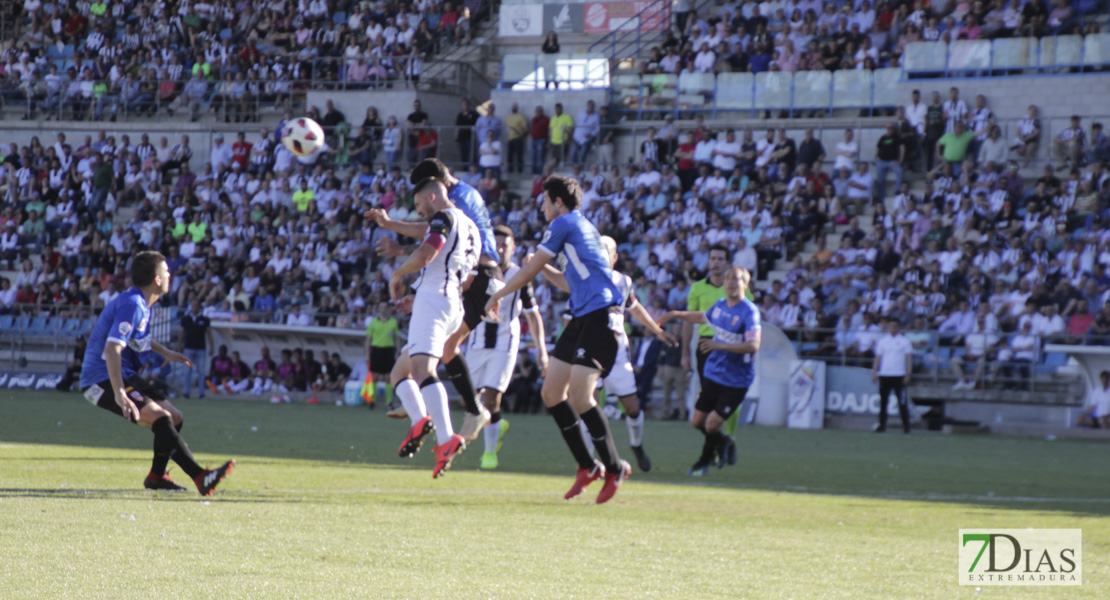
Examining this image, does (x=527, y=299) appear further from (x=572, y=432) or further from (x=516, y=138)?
(x=516, y=138)

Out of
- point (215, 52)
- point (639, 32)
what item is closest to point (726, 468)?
point (639, 32)

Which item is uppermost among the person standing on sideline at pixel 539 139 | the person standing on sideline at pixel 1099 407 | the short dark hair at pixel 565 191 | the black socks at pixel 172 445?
the person standing on sideline at pixel 539 139

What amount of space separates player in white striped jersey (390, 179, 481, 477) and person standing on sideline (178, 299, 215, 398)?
51.1 ft

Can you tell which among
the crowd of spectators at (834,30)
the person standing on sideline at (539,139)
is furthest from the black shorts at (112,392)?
the crowd of spectators at (834,30)

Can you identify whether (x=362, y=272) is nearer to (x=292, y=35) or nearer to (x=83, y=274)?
(x=83, y=274)

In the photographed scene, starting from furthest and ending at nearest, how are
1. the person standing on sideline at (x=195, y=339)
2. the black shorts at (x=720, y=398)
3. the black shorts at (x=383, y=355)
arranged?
the person standing on sideline at (x=195, y=339)
the black shorts at (x=383, y=355)
the black shorts at (x=720, y=398)

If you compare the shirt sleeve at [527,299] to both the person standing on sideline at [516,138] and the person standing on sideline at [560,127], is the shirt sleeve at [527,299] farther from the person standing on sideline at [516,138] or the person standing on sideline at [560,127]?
the person standing on sideline at [516,138]

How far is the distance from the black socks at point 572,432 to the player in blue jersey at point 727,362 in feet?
10.3

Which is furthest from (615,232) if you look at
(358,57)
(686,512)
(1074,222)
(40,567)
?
(40,567)

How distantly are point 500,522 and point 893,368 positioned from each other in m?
12.8

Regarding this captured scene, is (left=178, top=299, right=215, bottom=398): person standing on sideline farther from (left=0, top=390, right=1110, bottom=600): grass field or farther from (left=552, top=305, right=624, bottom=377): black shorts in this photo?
(left=552, top=305, right=624, bottom=377): black shorts

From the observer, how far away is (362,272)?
2686cm

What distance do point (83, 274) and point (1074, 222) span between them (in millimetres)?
20983

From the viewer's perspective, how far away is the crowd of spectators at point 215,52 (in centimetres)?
3225
